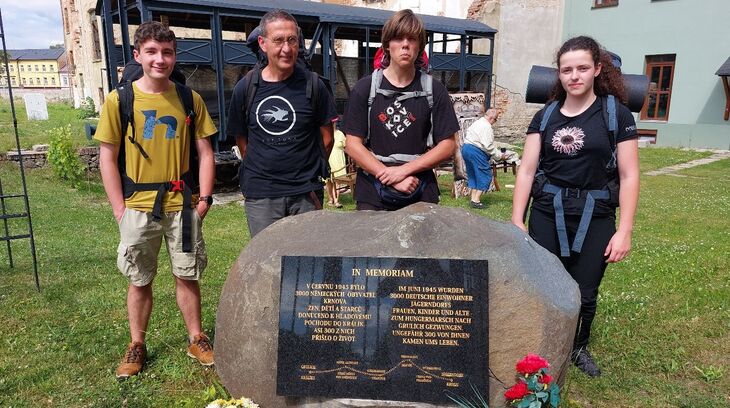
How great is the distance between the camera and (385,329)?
8.76 feet

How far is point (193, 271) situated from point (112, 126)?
3.15ft

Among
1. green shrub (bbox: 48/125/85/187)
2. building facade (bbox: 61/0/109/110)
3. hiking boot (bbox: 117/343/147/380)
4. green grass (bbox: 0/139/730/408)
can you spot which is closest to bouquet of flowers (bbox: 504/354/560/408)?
green grass (bbox: 0/139/730/408)

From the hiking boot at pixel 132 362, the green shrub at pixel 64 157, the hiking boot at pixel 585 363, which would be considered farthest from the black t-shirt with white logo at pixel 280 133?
the green shrub at pixel 64 157

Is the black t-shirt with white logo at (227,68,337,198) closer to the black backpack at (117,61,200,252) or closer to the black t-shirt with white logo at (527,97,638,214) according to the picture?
the black backpack at (117,61,200,252)

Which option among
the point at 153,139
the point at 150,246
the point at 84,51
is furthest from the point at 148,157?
the point at 84,51

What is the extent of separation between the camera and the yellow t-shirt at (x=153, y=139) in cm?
302

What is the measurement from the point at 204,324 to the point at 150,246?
1.14 metres

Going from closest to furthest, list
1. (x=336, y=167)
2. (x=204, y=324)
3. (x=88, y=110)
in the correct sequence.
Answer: (x=204, y=324), (x=336, y=167), (x=88, y=110)

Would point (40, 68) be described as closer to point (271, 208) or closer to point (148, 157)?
point (148, 157)

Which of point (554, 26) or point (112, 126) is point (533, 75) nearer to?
point (112, 126)

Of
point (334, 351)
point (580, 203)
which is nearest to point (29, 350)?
point (334, 351)

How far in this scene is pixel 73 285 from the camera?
511 centimetres

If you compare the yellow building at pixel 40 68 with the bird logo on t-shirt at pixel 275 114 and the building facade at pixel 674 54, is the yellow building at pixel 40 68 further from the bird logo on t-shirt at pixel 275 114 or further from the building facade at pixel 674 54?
the bird logo on t-shirt at pixel 275 114

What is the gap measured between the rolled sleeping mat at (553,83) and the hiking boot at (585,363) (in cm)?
156
